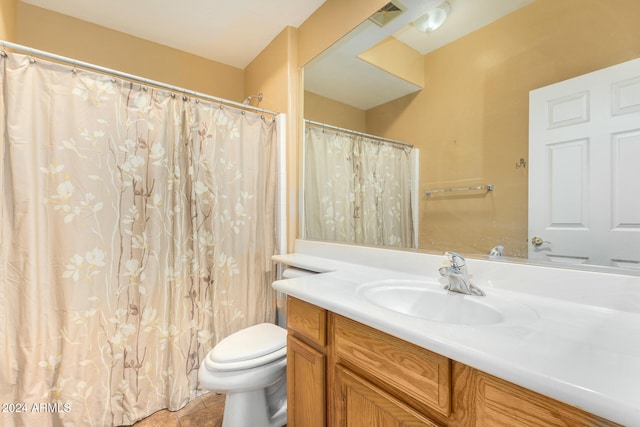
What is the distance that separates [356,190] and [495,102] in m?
0.83

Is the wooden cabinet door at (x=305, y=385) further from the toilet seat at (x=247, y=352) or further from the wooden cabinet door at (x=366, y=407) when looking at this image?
→ the toilet seat at (x=247, y=352)

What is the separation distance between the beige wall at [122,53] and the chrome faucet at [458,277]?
2.22 m

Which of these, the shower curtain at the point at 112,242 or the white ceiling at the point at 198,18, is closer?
the shower curtain at the point at 112,242

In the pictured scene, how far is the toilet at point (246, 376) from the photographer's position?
1180 millimetres

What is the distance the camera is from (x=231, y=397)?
1.24 meters

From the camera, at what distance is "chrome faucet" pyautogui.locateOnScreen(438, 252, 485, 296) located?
874 mm

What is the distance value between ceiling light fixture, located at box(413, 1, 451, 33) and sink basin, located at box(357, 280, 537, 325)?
1122 mm

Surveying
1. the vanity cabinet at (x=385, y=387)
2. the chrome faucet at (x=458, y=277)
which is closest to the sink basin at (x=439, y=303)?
the chrome faucet at (x=458, y=277)

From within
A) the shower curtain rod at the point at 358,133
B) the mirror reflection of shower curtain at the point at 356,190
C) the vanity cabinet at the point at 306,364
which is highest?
the shower curtain rod at the point at 358,133

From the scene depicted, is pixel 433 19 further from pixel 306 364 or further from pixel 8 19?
pixel 8 19

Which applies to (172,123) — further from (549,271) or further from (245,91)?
(549,271)

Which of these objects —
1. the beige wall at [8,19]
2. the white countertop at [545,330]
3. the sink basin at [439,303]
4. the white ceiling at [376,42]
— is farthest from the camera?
the beige wall at [8,19]

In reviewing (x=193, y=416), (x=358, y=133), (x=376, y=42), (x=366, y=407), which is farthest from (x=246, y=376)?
(x=376, y=42)

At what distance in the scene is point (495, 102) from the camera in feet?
3.30
